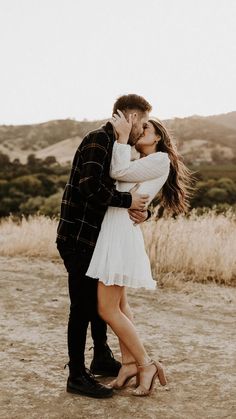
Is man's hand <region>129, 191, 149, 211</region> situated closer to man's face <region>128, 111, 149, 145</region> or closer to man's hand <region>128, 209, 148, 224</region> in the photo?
man's hand <region>128, 209, 148, 224</region>

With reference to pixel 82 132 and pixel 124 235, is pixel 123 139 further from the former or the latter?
pixel 82 132

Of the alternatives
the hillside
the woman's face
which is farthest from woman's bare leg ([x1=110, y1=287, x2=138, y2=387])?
the hillside

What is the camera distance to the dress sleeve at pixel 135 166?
12.0 ft

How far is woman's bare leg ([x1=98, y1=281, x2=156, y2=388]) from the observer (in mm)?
3756

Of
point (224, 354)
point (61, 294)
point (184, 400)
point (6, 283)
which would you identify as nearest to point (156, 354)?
point (224, 354)

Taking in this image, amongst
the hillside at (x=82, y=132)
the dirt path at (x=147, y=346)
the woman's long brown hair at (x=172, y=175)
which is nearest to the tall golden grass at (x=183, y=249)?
the dirt path at (x=147, y=346)

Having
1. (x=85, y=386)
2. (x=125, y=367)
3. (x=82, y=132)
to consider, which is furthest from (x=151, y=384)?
Result: (x=82, y=132)

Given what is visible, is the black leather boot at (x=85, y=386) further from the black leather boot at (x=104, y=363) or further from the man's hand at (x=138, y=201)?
the man's hand at (x=138, y=201)

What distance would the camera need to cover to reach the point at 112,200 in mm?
3602

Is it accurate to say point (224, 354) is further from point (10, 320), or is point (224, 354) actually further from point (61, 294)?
point (61, 294)

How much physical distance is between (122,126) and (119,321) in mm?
1190

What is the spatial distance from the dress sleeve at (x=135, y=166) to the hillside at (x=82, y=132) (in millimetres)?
36675

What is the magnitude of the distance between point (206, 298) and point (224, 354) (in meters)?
2.43

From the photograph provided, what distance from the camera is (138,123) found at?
12.3 feet
